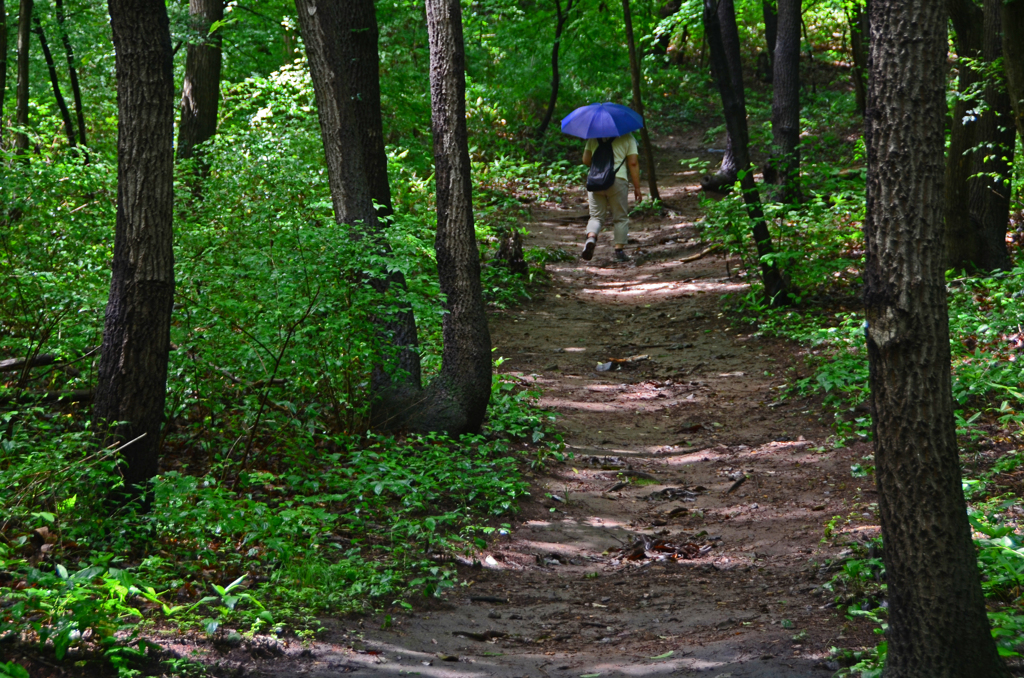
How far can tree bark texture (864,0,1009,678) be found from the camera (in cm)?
274

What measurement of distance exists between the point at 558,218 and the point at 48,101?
397 inches

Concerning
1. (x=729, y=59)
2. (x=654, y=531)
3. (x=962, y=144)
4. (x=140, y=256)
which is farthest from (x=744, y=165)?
(x=140, y=256)

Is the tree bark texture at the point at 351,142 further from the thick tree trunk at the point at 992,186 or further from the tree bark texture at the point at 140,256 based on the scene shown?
the thick tree trunk at the point at 992,186

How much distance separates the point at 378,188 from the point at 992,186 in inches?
307

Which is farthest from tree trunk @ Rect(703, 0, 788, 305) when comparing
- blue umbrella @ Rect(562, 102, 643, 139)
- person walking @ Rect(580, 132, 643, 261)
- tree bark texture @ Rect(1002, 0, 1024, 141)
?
tree bark texture @ Rect(1002, 0, 1024, 141)

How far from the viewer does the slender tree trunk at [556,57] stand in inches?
800

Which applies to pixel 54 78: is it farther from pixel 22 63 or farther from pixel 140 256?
pixel 140 256

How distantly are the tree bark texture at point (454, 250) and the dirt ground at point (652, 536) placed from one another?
1021 millimetres

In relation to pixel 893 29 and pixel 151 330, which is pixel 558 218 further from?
pixel 893 29

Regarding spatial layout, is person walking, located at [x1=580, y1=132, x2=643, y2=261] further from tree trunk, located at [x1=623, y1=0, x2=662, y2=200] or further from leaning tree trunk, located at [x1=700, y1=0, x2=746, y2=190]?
tree trunk, located at [x1=623, y1=0, x2=662, y2=200]

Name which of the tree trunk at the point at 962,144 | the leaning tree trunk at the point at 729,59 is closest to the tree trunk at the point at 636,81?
the leaning tree trunk at the point at 729,59

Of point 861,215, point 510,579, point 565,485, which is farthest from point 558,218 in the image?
point 510,579

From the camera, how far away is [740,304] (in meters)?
11.1

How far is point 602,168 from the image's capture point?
11398 mm
